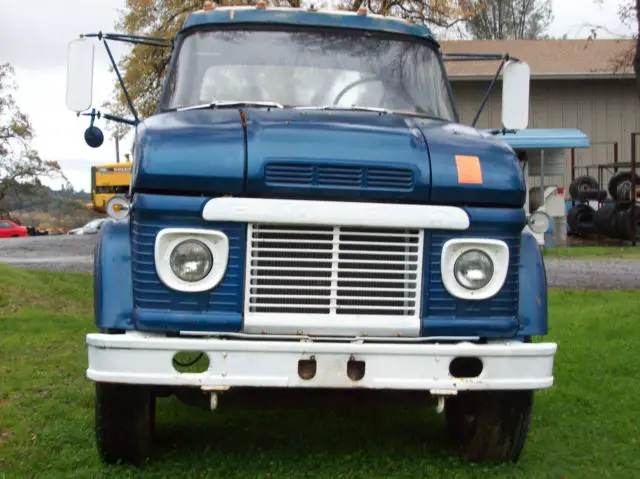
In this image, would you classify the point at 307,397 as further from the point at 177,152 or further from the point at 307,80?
the point at 307,80

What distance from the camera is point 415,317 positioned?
13.0 ft

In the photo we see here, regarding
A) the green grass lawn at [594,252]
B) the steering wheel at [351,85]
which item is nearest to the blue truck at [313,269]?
the steering wheel at [351,85]

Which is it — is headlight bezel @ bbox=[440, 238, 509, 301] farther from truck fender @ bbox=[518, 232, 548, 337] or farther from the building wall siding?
the building wall siding

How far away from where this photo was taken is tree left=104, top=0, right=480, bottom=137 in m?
20.8

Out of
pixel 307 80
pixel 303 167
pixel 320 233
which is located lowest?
pixel 320 233

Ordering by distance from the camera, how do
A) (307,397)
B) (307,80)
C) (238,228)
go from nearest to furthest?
(238,228), (307,397), (307,80)

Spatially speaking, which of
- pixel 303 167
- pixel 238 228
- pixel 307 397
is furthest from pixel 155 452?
pixel 303 167

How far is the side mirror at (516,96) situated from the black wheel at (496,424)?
1815 mm

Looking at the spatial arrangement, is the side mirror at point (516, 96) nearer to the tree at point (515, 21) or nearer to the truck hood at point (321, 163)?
the truck hood at point (321, 163)

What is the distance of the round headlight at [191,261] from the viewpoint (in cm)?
387

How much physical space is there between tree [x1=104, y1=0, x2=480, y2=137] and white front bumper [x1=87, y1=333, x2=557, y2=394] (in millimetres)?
15463

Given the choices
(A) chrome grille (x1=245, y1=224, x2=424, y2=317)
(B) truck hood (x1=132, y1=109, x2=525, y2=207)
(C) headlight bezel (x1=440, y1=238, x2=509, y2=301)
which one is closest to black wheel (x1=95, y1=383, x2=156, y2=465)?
(A) chrome grille (x1=245, y1=224, x2=424, y2=317)

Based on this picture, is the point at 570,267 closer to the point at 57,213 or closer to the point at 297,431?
the point at 297,431

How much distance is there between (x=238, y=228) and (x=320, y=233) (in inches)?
14.2
